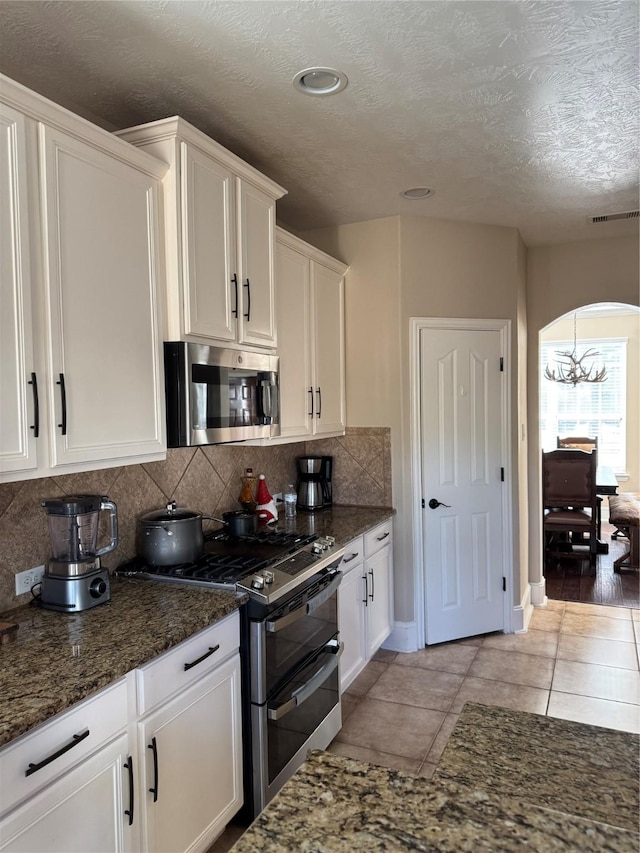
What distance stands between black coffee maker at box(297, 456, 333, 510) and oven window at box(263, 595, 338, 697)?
A: 1.09m

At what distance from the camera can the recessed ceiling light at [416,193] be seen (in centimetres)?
332

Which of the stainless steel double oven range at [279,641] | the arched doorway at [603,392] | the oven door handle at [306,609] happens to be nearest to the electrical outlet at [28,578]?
the stainless steel double oven range at [279,641]

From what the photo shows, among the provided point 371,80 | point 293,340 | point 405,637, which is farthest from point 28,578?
point 405,637

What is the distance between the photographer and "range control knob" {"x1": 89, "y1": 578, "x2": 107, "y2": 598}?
77.3 inches

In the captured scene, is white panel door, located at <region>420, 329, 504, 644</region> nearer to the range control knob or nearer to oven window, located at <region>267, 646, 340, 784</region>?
oven window, located at <region>267, 646, 340, 784</region>

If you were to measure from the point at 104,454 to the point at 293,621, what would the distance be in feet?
3.27

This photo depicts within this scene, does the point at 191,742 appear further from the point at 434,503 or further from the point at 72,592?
the point at 434,503

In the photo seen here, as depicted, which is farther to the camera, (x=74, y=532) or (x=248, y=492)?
(x=248, y=492)

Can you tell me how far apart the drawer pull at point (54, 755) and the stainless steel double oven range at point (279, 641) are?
624mm

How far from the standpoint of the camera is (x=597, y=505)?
591cm

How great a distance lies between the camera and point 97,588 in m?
1.98

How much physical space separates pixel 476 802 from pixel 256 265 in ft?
7.64

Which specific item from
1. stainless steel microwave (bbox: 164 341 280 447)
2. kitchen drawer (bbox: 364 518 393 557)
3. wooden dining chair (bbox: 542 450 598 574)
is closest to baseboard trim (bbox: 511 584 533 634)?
kitchen drawer (bbox: 364 518 393 557)

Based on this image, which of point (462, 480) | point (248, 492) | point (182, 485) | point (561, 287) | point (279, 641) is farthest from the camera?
point (561, 287)
